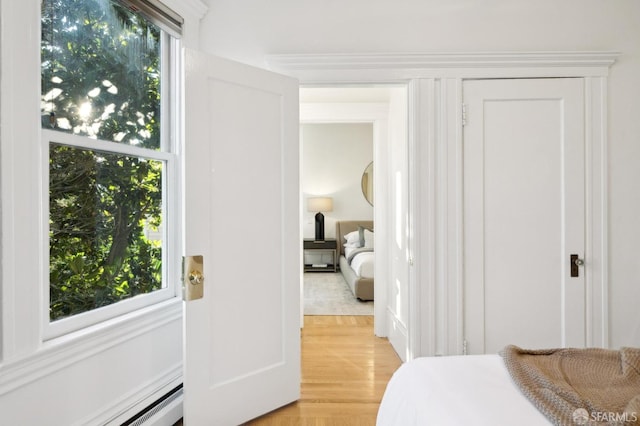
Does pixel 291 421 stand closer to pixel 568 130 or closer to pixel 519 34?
pixel 568 130

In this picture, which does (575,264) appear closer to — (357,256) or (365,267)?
(365,267)

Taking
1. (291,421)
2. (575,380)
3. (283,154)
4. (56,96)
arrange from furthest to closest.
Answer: (283,154), (291,421), (56,96), (575,380)

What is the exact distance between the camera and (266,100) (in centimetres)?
223

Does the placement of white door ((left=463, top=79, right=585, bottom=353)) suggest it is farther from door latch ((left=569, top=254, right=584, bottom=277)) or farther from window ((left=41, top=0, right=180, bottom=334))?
window ((left=41, top=0, right=180, bottom=334))

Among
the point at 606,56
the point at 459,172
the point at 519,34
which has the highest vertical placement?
the point at 519,34

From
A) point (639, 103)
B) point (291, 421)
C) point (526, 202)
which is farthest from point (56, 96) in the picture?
point (639, 103)

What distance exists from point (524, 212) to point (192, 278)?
198cm

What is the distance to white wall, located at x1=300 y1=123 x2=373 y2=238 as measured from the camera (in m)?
7.71

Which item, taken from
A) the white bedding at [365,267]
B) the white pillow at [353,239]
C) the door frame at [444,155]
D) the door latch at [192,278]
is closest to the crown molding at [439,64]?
the door frame at [444,155]

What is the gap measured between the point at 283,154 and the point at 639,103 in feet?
7.25

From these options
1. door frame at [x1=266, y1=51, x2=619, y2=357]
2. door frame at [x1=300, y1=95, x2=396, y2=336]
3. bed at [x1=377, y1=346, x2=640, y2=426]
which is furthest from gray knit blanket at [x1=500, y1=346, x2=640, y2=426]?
door frame at [x1=300, y1=95, x2=396, y2=336]

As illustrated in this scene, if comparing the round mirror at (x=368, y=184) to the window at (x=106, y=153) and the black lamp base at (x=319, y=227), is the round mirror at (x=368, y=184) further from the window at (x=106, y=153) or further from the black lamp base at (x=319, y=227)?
the window at (x=106, y=153)

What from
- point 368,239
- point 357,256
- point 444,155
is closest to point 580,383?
point 444,155

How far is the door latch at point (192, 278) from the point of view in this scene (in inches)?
74.2
